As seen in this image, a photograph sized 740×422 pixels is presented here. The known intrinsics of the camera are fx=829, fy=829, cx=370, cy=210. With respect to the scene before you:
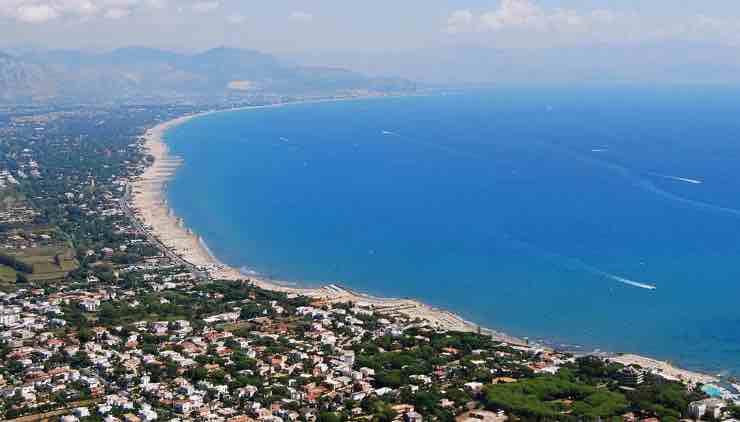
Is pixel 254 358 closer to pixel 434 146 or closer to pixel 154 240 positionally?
pixel 154 240

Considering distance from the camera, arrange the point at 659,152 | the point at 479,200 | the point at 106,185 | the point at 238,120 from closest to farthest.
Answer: the point at 479,200 → the point at 106,185 → the point at 659,152 → the point at 238,120

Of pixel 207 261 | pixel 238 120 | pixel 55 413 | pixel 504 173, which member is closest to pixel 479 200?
pixel 504 173

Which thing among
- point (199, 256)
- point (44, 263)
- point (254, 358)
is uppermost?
point (254, 358)

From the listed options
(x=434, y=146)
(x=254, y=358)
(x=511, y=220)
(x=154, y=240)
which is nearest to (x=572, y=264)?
(x=511, y=220)

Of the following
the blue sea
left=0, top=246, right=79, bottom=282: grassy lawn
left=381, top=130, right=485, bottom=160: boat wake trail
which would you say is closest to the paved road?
the blue sea

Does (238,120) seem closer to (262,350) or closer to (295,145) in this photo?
(295,145)

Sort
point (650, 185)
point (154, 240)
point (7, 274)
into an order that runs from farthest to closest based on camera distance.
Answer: point (650, 185) < point (154, 240) < point (7, 274)
